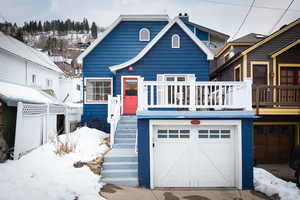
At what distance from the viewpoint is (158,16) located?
34.7 ft

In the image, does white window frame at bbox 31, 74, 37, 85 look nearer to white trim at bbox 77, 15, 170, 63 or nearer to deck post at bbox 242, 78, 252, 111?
white trim at bbox 77, 15, 170, 63

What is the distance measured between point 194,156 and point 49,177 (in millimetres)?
3811

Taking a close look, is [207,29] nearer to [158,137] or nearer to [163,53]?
[163,53]

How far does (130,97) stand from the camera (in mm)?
9820

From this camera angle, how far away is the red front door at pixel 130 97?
9.70 m

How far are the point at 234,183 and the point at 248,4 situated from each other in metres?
11.0

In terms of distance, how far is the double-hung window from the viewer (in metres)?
10.1

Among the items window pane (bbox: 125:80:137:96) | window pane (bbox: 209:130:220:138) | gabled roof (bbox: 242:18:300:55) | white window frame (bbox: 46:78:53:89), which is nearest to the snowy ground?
window pane (bbox: 209:130:220:138)

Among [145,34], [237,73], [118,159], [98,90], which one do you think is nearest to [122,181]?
[118,159]

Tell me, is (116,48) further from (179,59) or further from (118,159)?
(118,159)

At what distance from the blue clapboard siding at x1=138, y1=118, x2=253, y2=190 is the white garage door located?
290 millimetres

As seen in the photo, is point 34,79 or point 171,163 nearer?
point 171,163

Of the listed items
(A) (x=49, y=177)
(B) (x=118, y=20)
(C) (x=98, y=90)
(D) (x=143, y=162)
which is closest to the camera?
(A) (x=49, y=177)

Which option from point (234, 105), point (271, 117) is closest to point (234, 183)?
point (234, 105)
